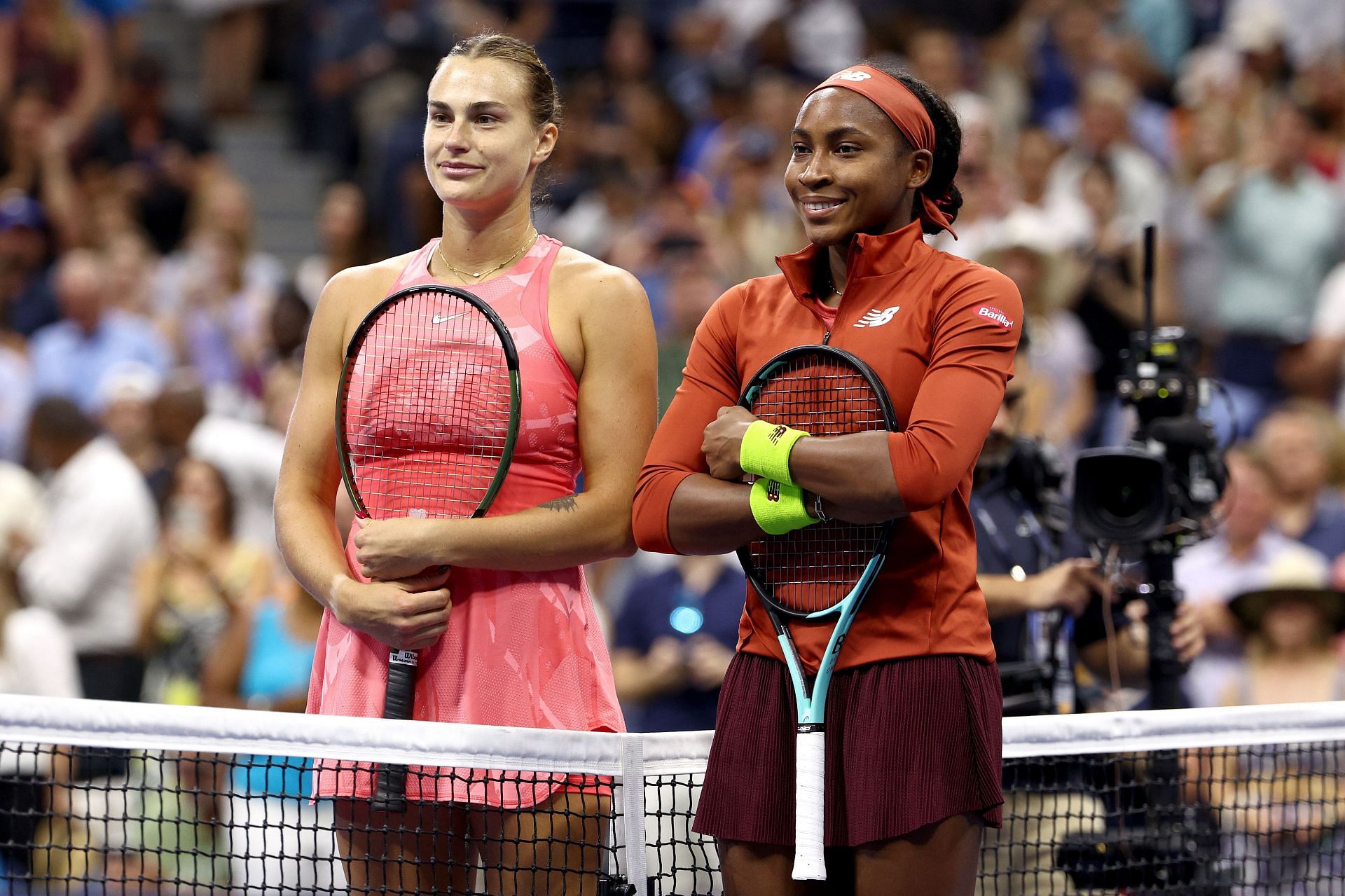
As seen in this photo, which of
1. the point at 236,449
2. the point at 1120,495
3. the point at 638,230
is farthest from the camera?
the point at 638,230

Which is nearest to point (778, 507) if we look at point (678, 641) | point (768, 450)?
point (768, 450)

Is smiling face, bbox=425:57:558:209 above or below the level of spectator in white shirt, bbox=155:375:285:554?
below

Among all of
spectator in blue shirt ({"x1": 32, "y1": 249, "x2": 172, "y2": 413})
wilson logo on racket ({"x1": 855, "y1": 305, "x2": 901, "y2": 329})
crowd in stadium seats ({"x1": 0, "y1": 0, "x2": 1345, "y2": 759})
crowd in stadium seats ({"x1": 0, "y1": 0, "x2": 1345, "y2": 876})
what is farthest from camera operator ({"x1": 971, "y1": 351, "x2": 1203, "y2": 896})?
spectator in blue shirt ({"x1": 32, "y1": 249, "x2": 172, "y2": 413})

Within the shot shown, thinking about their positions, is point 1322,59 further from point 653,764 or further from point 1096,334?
point 653,764

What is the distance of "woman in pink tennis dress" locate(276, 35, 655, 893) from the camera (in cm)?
317

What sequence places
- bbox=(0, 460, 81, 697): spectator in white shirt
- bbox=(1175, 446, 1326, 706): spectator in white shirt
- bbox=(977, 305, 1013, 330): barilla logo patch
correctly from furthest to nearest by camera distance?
bbox=(0, 460, 81, 697): spectator in white shirt < bbox=(1175, 446, 1326, 706): spectator in white shirt < bbox=(977, 305, 1013, 330): barilla logo patch

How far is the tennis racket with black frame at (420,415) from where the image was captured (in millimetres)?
3209

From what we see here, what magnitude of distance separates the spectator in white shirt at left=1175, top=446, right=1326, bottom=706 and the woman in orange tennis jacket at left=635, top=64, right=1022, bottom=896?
3.69 meters

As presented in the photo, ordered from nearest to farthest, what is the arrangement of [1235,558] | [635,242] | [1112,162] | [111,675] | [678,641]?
1. [678,641]
2. [1235,558]
3. [111,675]
4. [1112,162]
5. [635,242]

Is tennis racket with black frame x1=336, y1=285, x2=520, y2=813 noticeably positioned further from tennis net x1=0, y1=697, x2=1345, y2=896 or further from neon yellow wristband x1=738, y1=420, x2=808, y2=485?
neon yellow wristband x1=738, y1=420, x2=808, y2=485

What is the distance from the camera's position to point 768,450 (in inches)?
111

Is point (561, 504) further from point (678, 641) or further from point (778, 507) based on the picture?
point (678, 641)

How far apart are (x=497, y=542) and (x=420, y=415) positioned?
29cm

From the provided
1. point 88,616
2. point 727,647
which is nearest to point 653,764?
point 727,647
